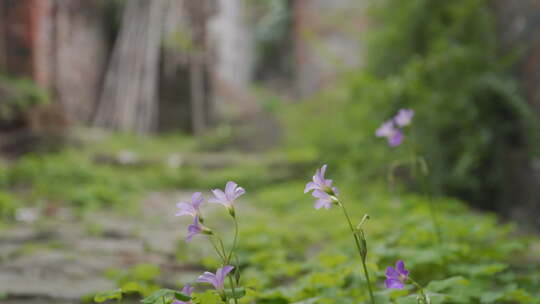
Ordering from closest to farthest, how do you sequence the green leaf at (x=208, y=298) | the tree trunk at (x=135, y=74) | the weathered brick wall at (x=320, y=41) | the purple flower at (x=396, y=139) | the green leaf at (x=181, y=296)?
1. the green leaf at (x=181, y=296)
2. the green leaf at (x=208, y=298)
3. the purple flower at (x=396, y=139)
4. the weathered brick wall at (x=320, y=41)
5. the tree trunk at (x=135, y=74)

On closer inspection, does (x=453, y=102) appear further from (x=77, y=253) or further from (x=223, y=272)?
(x=223, y=272)

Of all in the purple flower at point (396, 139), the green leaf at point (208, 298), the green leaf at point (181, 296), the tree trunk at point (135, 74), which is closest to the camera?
the green leaf at point (181, 296)

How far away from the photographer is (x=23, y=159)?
19.7 feet

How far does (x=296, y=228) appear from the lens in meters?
3.38

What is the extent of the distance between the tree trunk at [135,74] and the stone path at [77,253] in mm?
6272

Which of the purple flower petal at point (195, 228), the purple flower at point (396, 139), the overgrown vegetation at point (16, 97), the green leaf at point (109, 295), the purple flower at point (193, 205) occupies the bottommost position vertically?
the green leaf at point (109, 295)

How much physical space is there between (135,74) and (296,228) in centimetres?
798

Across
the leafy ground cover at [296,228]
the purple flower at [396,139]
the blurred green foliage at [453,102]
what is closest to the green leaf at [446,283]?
the leafy ground cover at [296,228]

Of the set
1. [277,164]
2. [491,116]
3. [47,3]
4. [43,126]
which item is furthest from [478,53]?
[47,3]

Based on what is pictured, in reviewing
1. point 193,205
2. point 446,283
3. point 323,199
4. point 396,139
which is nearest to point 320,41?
point 396,139

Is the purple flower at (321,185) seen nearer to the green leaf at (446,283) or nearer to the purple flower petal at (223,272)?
the purple flower petal at (223,272)

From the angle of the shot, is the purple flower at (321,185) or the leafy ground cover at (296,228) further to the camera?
the leafy ground cover at (296,228)

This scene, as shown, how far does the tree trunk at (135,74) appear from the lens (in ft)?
33.6

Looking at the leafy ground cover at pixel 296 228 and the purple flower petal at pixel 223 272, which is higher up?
the leafy ground cover at pixel 296 228
